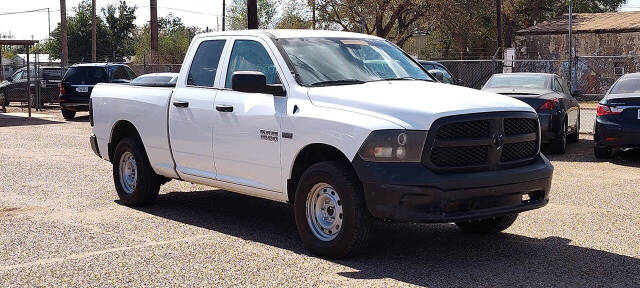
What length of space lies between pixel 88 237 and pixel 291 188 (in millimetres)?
1981

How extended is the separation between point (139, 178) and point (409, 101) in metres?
3.83

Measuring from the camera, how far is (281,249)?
24.9 ft

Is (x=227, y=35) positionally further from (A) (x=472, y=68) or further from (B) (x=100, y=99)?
(A) (x=472, y=68)

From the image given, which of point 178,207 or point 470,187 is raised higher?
point 470,187

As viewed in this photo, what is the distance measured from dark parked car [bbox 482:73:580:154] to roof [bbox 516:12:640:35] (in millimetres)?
28841

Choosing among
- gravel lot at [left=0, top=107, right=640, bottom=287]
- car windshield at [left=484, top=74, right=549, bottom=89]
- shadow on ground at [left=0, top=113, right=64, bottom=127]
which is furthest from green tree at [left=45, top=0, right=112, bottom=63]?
gravel lot at [left=0, top=107, right=640, bottom=287]

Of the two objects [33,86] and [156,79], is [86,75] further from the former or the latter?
[156,79]

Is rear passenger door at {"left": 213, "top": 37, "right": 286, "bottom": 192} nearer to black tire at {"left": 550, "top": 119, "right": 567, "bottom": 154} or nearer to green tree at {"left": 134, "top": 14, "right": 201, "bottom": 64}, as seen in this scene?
black tire at {"left": 550, "top": 119, "right": 567, "bottom": 154}

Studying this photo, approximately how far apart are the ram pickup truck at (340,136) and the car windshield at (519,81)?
25.3 ft

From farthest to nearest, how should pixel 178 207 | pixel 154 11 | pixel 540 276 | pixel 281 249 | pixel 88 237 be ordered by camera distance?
1. pixel 154 11
2. pixel 178 207
3. pixel 88 237
4. pixel 281 249
5. pixel 540 276

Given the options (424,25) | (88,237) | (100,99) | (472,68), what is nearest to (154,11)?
(472,68)

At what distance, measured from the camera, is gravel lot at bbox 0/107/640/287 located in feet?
21.6

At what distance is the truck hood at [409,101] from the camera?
674 centimetres

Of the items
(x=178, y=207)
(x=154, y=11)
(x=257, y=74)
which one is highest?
(x=154, y=11)
